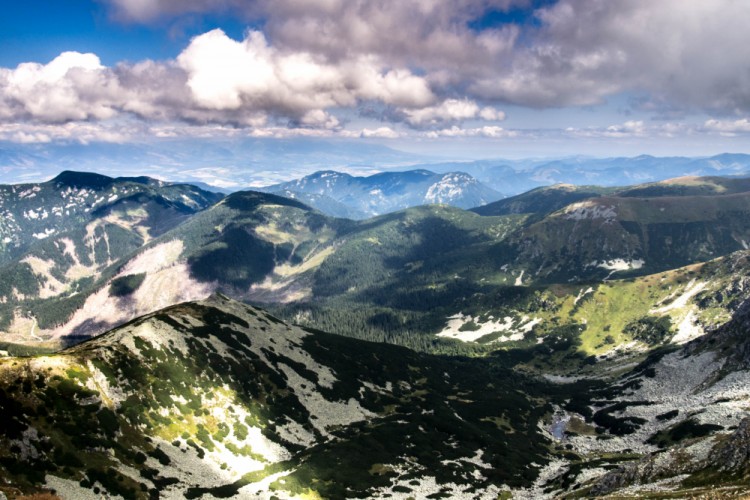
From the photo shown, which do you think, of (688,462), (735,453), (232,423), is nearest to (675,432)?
(688,462)

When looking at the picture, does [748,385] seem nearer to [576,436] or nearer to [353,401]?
[576,436]

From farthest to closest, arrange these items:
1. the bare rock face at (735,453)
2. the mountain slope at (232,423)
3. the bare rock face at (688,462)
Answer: the mountain slope at (232,423) → the bare rock face at (688,462) → the bare rock face at (735,453)

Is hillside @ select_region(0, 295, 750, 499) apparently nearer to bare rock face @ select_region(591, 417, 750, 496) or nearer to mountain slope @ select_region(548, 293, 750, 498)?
bare rock face @ select_region(591, 417, 750, 496)

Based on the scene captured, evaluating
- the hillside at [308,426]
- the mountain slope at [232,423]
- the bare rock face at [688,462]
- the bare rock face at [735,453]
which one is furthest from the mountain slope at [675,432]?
the mountain slope at [232,423]

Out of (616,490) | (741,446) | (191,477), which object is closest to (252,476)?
(191,477)

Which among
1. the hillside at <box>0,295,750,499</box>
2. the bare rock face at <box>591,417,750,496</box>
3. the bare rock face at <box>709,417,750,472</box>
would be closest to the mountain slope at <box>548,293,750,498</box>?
the bare rock face at <box>591,417,750,496</box>

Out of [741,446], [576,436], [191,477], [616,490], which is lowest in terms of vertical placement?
[576,436]

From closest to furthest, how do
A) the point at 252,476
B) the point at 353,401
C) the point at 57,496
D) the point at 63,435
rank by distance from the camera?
the point at 57,496, the point at 63,435, the point at 252,476, the point at 353,401

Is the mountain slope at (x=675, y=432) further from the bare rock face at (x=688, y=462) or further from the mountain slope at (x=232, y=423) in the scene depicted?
the mountain slope at (x=232, y=423)
